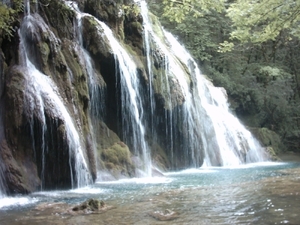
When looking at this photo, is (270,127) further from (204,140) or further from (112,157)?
(112,157)

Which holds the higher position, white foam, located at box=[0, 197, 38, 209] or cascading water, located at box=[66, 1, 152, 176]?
cascading water, located at box=[66, 1, 152, 176]

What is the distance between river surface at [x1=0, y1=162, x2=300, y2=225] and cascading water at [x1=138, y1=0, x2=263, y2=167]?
7364 millimetres

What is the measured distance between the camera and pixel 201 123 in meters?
19.6

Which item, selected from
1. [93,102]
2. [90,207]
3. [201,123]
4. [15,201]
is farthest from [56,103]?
[201,123]

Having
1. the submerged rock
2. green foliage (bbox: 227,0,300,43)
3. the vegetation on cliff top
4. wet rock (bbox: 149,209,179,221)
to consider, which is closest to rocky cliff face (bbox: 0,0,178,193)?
green foliage (bbox: 227,0,300,43)

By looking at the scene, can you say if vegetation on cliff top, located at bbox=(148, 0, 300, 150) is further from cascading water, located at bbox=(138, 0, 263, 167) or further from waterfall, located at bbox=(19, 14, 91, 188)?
waterfall, located at bbox=(19, 14, 91, 188)

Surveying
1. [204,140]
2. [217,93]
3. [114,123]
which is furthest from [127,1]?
[217,93]

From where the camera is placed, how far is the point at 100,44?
47.5 feet

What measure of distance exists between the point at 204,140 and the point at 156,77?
4580 millimetres

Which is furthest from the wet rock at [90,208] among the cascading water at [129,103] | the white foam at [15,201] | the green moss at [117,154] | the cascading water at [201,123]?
the cascading water at [201,123]

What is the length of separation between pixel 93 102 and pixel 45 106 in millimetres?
4084

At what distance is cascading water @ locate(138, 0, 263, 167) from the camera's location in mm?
17719

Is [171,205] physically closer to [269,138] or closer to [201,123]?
[201,123]

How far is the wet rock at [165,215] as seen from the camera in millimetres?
6453
